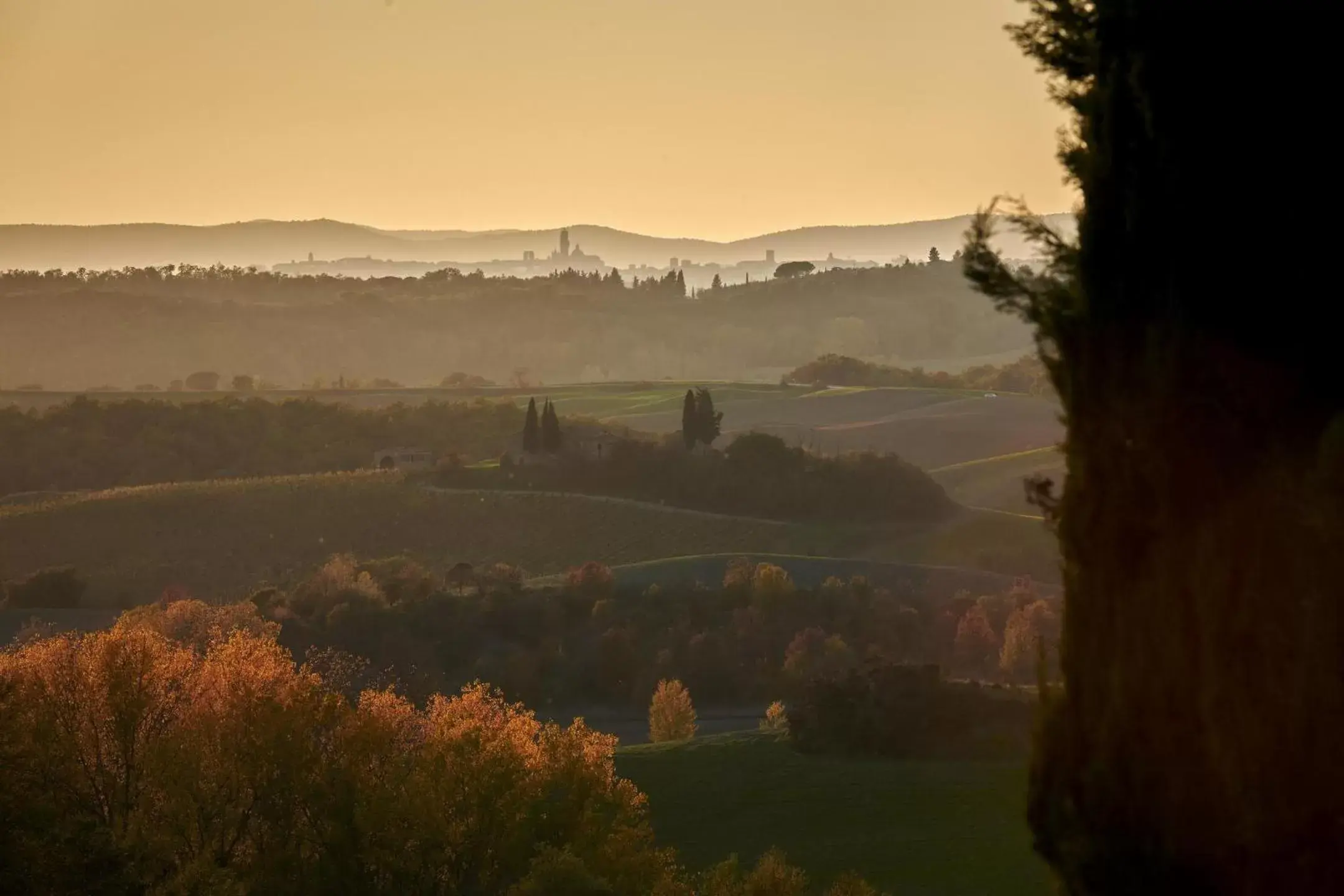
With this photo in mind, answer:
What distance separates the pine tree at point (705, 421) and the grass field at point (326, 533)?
12.5 m

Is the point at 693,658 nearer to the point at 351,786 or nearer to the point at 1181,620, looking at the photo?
the point at 351,786

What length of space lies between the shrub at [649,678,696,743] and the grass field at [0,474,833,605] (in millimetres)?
33696

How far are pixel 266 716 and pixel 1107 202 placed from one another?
14.4 m

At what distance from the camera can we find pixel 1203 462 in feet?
29.7

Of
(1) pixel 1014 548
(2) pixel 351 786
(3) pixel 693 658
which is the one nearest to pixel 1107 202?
(2) pixel 351 786

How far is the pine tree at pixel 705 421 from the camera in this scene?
10331 centimetres

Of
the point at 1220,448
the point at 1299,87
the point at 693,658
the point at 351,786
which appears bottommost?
the point at 693,658

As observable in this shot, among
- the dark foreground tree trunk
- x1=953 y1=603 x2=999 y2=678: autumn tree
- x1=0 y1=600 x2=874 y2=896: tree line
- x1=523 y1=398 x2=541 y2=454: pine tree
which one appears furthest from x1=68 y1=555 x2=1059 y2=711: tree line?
the dark foreground tree trunk

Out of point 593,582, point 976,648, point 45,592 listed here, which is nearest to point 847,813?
point 976,648

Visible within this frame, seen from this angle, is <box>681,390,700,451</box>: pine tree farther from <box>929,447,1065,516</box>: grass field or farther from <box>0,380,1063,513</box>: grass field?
<box>929,447,1065,516</box>: grass field

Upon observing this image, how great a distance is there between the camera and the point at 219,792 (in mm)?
19703

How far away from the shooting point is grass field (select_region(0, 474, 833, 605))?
8444cm

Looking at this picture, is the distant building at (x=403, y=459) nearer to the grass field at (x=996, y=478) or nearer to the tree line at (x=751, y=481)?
the tree line at (x=751, y=481)

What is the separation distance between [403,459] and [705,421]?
23578 mm
